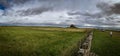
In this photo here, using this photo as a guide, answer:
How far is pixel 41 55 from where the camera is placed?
11992 mm

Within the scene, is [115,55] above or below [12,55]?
below

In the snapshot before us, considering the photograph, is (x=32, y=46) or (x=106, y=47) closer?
(x=32, y=46)

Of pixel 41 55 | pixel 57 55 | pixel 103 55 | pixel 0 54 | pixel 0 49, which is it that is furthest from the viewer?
pixel 103 55

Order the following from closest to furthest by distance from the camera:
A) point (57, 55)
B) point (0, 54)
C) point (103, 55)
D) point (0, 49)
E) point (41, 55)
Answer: point (0, 54)
point (0, 49)
point (41, 55)
point (57, 55)
point (103, 55)

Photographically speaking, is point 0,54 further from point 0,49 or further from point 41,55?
point 41,55

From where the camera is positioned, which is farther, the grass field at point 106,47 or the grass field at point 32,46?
the grass field at point 106,47

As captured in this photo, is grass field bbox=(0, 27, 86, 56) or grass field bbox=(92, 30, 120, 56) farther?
grass field bbox=(92, 30, 120, 56)

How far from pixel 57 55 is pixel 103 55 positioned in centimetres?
457

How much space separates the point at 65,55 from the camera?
12336 millimetres

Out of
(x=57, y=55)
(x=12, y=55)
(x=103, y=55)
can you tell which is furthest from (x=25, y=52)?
(x=103, y=55)

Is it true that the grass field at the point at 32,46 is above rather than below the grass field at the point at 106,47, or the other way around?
above

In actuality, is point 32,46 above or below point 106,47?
above

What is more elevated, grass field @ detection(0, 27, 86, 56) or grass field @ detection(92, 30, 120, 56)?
grass field @ detection(0, 27, 86, 56)

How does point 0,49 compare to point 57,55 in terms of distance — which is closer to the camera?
point 0,49
